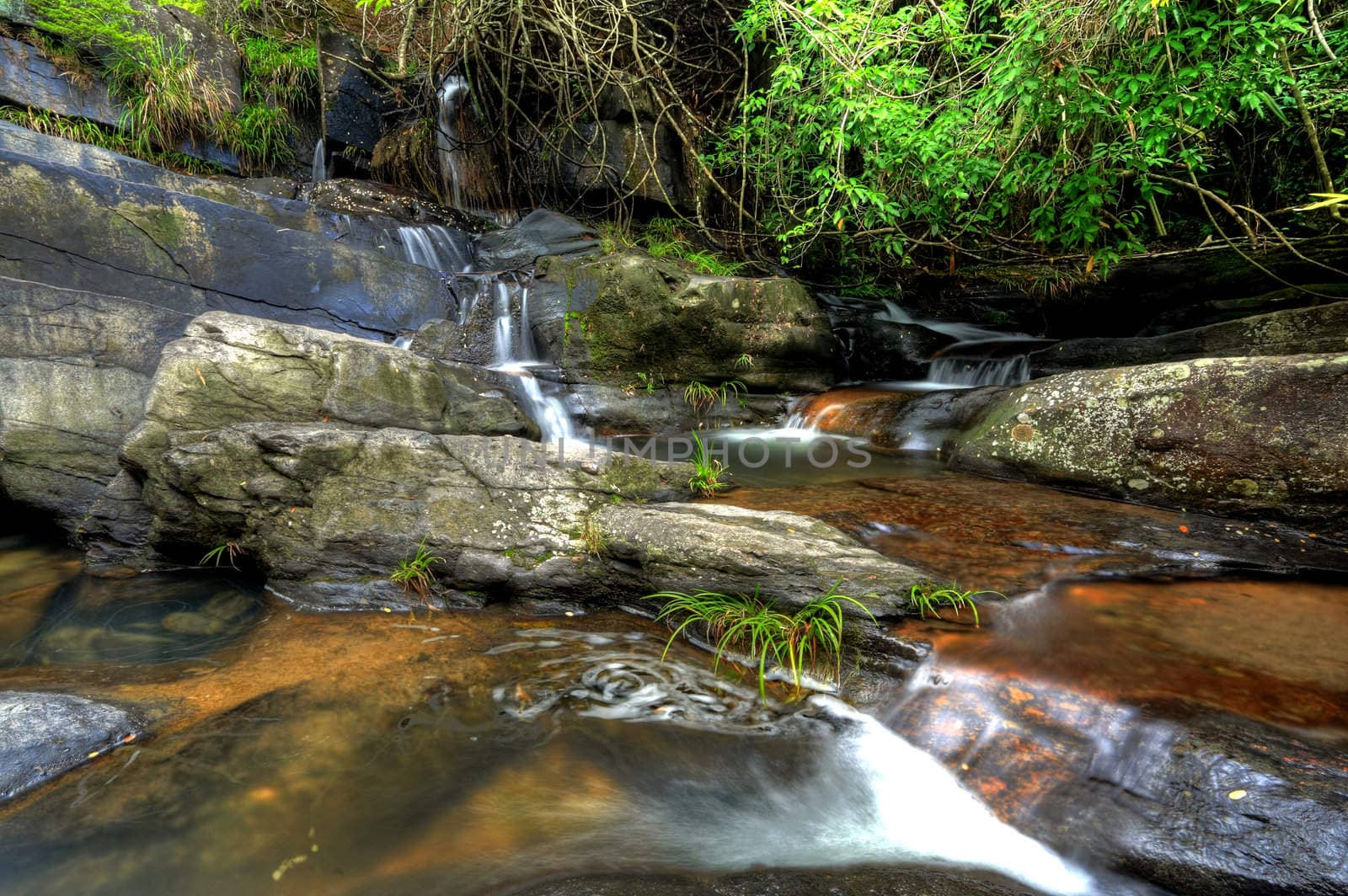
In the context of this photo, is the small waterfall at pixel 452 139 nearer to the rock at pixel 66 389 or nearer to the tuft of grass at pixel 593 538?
the rock at pixel 66 389

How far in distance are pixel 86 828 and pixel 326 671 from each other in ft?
2.71

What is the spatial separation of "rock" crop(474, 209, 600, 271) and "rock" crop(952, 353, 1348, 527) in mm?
5986

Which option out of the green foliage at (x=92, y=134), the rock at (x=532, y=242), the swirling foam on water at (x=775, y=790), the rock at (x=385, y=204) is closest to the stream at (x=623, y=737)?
the swirling foam on water at (x=775, y=790)

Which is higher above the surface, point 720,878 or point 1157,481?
point 1157,481

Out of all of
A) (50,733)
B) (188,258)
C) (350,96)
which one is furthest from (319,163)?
(50,733)

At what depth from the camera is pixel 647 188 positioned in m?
9.29

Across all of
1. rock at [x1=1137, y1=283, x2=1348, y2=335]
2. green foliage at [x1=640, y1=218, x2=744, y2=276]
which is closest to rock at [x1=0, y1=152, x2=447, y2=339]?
green foliage at [x1=640, y1=218, x2=744, y2=276]

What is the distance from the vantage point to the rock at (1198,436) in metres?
3.38

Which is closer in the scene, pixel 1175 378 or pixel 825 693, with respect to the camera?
pixel 825 693

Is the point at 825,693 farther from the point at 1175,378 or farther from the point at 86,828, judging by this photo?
the point at 1175,378

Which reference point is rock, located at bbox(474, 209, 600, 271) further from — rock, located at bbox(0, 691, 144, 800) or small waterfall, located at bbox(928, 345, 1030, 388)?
rock, located at bbox(0, 691, 144, 800)

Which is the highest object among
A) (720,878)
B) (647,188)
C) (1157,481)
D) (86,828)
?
(647,188)

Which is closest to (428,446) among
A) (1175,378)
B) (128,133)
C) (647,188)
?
(1175,378)

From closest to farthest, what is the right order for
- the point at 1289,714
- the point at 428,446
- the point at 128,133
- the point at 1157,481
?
the point at 1289,714 → the point at 428,446 → the point at 1157,481 → the point at 128,133
